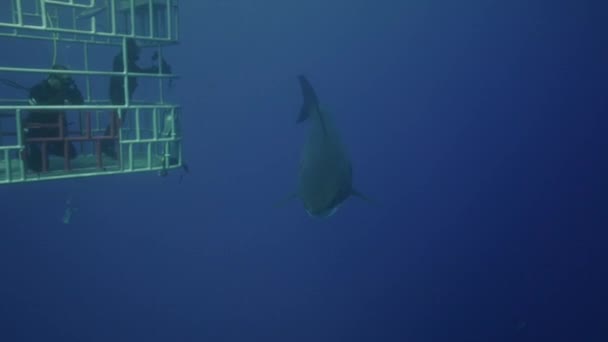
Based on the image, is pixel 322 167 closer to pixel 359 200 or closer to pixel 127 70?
pixel 127 70

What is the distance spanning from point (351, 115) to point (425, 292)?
12.5 metres

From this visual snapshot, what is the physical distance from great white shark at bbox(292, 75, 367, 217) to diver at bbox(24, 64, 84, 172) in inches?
85.7

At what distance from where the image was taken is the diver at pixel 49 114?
420 cm

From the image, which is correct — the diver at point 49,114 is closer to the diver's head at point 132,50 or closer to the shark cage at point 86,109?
the shark cage at point 86,109

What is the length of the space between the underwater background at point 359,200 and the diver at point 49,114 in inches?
488

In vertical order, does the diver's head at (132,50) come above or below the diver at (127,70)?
above

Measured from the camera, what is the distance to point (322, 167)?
4.73 metres

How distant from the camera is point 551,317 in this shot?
64.6ft

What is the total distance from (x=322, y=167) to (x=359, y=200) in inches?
796

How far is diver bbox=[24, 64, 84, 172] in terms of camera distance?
13.8ft

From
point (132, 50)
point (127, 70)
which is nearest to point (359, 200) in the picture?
point (132, 50)

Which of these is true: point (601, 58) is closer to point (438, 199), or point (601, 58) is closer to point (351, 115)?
point (438, 199)

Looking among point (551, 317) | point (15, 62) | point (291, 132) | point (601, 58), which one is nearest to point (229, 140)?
point (291, 132)

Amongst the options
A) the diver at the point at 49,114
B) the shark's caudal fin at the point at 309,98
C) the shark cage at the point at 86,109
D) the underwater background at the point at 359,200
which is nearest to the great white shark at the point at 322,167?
the shark's caudal fin at the point at 309,98
